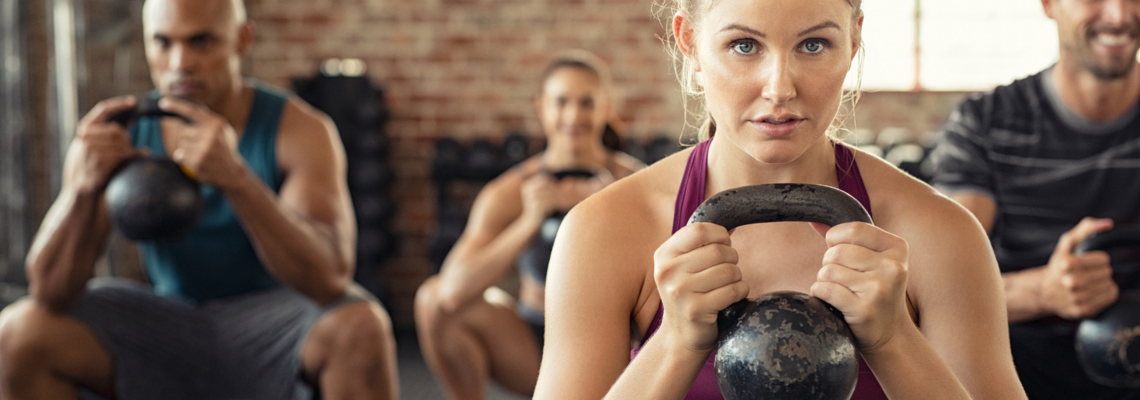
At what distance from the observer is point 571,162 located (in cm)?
318

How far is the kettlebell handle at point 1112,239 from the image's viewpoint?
5.23ft

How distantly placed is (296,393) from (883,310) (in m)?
1.67

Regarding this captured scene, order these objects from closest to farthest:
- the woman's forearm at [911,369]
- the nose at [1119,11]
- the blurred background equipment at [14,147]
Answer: the woman's forearm at [911,369], the nose at [1119,11], the blurred background equipment at [14,147]

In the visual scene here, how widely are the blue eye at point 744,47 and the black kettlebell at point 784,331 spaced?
204 millimetres

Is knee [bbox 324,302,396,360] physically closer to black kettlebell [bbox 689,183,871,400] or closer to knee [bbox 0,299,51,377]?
knee [bbox 0,299,51,377]

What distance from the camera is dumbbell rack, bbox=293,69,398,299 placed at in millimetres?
4953

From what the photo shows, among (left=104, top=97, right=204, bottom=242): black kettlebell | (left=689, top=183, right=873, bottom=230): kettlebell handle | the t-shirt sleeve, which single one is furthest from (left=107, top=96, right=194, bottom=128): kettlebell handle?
the t-shirt sleeve

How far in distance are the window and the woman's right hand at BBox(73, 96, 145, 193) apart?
4.21 metres

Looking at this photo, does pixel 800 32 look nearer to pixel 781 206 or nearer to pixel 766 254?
pixel 781 206

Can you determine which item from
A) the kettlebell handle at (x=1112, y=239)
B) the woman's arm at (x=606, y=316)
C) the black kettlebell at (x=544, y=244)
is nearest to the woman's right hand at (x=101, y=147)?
the black kettlebell at (x=544, y=244)

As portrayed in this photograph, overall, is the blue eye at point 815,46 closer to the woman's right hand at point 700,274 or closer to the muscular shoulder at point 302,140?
the woman's right hand at point 700,274

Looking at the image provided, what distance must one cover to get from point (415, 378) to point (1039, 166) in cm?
286

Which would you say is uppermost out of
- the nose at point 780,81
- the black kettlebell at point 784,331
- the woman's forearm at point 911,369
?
the nose at point 780,81

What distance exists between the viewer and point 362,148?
5008mm
